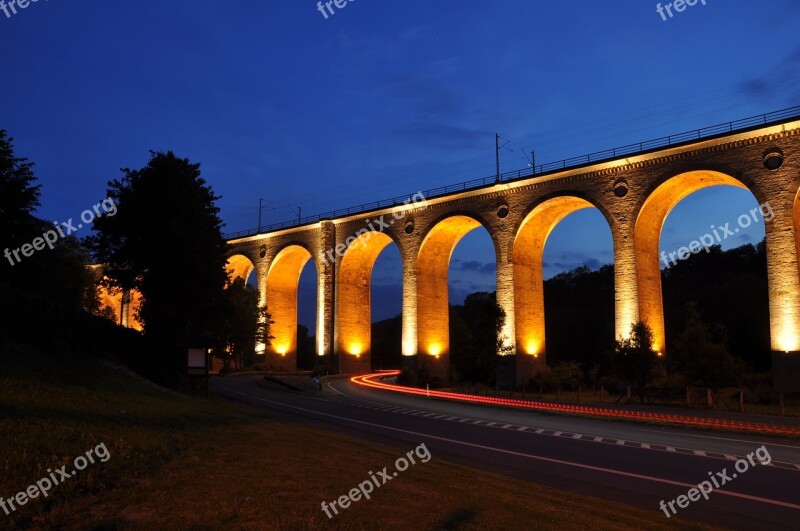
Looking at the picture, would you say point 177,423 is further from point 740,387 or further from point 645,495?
point 740,387

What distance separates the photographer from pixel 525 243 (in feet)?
136

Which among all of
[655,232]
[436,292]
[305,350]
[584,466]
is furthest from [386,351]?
[584,466]

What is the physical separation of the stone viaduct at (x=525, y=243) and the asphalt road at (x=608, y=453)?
46.1ft

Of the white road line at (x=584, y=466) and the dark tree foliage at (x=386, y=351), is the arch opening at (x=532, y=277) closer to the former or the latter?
the white road line at (x=584, y=466)

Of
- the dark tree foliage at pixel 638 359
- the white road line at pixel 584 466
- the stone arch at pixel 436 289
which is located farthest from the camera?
the stone arch at pixel 436 289

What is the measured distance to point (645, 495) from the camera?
10.0 metres

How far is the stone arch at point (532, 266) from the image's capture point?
39594 millimetres

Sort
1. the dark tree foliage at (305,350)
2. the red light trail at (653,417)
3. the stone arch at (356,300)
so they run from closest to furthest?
1. the red light trail at (653,417)
2. the stone arch at (356,300)
3. the dark tree foliage at (305,350)

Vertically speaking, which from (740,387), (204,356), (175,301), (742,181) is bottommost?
(740,387)

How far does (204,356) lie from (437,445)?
12.4 meters

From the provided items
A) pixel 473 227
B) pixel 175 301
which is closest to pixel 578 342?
pixel 473 227

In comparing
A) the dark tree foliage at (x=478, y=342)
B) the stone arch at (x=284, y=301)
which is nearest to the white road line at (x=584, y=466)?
the dark tree foliage at (x=478, y=342)

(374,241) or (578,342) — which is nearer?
(374,241)

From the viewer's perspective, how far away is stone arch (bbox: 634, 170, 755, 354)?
3372 cm
